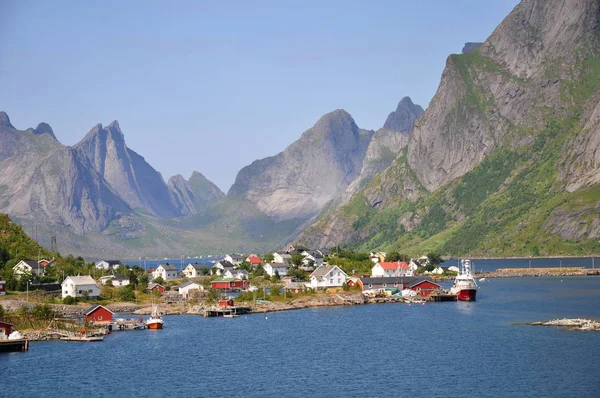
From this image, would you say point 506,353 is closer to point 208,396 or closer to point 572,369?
point 572,369

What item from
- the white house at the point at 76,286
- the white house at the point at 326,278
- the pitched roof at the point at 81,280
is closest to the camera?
the white house at the point at 76,286

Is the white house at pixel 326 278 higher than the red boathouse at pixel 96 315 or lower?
higher

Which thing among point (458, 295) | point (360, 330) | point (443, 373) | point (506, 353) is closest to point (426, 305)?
point (458, 295)

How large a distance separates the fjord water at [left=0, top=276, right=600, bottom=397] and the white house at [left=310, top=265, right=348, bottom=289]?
1517 inches

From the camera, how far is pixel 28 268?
493 feet

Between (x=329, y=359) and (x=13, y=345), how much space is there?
3424 cm

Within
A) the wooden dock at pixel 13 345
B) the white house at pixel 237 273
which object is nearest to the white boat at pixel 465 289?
the white house at pixel 237 273

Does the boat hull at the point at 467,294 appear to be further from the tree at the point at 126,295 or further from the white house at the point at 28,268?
the white house at the point at 28,268

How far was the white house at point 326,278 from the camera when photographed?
165 meters

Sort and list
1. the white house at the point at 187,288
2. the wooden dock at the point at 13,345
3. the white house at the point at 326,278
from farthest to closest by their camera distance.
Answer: the white house at the point at 326,278 < the white house at the point at 187,288 < the wooden dock at the point at 13,345

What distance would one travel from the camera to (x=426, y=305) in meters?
143

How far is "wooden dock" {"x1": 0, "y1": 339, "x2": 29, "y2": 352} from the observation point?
93812 millimetres

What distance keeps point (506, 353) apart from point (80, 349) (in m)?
45.0

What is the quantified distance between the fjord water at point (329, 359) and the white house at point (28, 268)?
36108 millimetres
